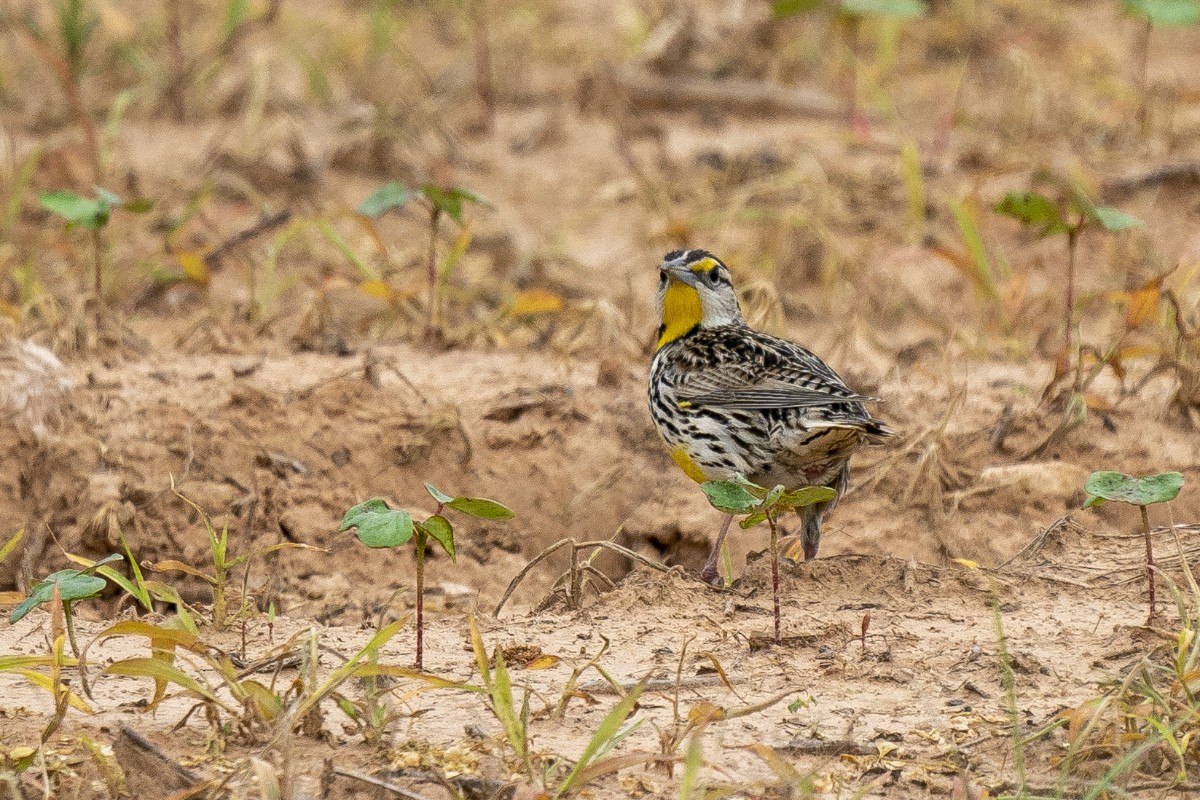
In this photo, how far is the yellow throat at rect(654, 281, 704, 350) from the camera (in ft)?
21.3

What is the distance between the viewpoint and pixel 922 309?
8.68 m

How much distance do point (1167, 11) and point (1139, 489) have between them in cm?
508

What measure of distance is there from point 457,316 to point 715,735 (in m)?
4.58

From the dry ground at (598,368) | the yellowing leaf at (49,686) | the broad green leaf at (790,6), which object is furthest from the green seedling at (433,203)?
the broad green leaf at (790,6)

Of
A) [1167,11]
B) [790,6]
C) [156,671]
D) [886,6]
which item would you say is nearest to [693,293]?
[156,671]

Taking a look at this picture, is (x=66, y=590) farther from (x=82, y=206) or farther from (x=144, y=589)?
(x=82, y=206)

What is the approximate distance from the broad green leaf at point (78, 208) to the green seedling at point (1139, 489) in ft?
13.4

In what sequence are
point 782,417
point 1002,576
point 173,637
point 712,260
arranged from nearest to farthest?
point 173,637
point 1002,576
point 782,417
point 712,260

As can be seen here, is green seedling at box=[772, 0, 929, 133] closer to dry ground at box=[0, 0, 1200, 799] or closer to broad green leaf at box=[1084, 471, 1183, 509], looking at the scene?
dry ground at box=[0, 0, 1200, 799]

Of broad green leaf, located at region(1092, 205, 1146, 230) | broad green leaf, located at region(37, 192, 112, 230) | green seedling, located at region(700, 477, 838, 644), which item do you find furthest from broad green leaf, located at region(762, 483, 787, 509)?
broad green leaf, located at region(37, 192, 112, 230)

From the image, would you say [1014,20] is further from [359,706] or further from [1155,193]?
[359,706]

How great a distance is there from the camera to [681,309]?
6512 mm

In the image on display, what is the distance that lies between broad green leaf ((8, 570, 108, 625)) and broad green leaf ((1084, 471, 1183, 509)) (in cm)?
263

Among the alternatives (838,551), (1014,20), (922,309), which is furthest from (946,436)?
(1014,20)
